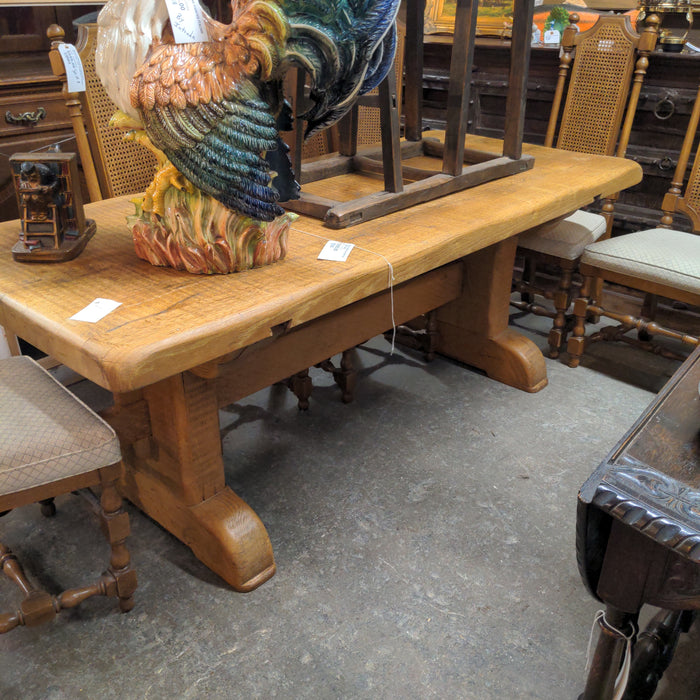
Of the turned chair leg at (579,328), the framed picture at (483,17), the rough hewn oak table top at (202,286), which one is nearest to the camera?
the rough hewn oak table top at (202,286)

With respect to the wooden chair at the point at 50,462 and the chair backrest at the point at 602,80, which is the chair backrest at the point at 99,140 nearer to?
the wooden chair at the point at 50,462

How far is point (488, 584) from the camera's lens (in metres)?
1.68

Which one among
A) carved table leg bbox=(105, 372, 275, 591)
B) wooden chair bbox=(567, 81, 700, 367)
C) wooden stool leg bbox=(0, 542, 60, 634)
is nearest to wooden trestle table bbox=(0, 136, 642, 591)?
carved table leg bbox=(105, 372, 275, 591)

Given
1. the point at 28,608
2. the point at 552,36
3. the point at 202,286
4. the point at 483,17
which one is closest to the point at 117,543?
the point at 28,608

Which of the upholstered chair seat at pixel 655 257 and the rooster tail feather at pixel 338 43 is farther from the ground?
the rooster tail feather at pixel 338 43

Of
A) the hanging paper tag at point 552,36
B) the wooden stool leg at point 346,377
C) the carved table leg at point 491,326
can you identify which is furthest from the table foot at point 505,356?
the hanging paper tag at point 552,36

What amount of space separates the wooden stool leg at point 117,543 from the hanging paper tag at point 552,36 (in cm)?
286

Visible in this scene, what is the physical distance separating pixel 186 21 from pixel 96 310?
57cm

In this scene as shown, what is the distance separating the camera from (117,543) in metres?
1.49

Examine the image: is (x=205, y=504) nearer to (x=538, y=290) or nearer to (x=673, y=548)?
(x=673, y=548)

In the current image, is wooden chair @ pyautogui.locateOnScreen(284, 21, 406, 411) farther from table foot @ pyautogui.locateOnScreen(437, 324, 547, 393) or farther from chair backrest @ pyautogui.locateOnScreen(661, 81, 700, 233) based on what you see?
chair backrest @ pyautogui.locateOnScreen(661, 81, 700, 233)

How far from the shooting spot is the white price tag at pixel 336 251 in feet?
5.02

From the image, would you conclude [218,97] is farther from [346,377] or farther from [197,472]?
[346,377]

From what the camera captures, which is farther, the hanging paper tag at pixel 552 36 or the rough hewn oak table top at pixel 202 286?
the hanging paper tag at pixel 552 36
